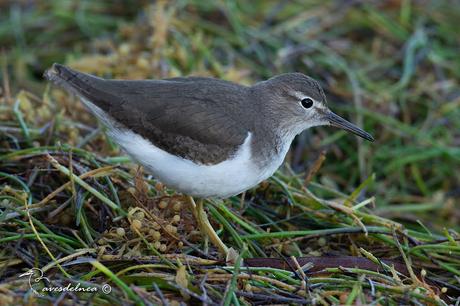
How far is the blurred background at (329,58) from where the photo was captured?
6.96m

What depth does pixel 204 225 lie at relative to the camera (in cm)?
465

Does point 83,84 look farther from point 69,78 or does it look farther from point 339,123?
point 339,123

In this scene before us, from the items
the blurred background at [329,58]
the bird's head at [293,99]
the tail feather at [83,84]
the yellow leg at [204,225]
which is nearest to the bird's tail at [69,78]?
the tail feather at [83,84]

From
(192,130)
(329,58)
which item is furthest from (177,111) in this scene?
(329,58)

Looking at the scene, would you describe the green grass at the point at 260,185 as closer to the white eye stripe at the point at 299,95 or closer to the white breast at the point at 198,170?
the white breast at the point at 198,170

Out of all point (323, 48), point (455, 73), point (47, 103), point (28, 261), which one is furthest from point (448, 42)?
point (28, 261)

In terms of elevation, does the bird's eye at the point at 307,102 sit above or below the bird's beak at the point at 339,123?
above

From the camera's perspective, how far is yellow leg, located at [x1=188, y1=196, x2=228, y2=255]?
15.0 feet

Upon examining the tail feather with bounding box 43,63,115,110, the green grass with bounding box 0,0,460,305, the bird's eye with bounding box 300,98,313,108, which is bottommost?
the green grass with bounding box 0,0,460,305

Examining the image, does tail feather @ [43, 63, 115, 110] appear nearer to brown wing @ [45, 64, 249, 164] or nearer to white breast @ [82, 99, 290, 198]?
brown wing @ [45, 64, 249, 164]

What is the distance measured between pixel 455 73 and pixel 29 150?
5.21 meters

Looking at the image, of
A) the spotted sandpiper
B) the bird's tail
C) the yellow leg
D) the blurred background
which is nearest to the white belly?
the spotted sandpiper

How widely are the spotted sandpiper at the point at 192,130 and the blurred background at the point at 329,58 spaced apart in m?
1.74

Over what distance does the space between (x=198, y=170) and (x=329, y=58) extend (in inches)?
149
